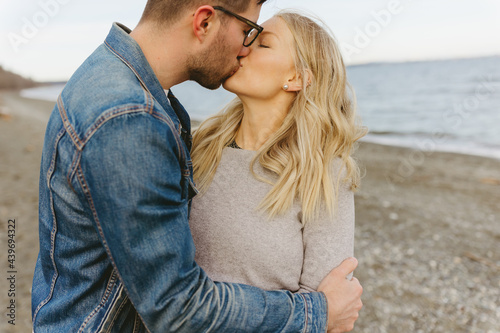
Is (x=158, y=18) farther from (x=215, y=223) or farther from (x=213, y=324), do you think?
(x=213, y=324)

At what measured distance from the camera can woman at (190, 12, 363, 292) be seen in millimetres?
1844

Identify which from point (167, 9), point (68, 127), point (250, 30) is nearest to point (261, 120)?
point (250, 30)

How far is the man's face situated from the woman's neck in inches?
14.9

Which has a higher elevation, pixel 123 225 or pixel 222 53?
pixel 222 53

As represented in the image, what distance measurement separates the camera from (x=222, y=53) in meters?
1.82

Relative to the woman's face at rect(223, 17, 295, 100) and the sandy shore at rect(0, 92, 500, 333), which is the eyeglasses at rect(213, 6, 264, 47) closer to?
the woman's face at rect(223, 17, 295, 100)

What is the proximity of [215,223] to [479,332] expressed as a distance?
3162 mm

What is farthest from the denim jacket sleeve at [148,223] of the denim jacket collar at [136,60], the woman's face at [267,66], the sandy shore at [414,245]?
the sandy shore at [414,245]

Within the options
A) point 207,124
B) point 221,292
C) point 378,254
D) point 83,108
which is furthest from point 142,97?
point 378,254

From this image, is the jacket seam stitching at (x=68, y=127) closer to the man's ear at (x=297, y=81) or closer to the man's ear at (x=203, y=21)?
the man's ear at (x=203, y=21)

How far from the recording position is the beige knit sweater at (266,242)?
1.83 metres

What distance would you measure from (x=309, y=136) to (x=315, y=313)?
0.93m

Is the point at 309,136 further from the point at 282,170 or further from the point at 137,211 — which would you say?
the point at 137,211

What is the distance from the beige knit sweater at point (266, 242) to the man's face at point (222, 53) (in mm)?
612
